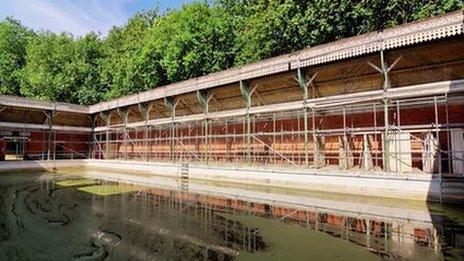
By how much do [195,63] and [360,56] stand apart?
1910 centimetres

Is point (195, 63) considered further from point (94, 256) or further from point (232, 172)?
point (94, 256)

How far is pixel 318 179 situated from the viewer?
46.7ft

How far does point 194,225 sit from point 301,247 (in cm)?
314

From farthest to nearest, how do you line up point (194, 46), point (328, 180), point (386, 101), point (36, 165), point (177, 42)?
point (177, 42) → point (194, 46) → point (36, 165) → point (328, 180) → point (386, 101)

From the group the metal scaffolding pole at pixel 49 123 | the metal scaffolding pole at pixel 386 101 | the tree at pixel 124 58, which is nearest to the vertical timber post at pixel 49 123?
the metal scaffolding pole at pixel 49 123

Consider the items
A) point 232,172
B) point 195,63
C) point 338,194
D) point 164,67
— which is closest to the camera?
point 338,194

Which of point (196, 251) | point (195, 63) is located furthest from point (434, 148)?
point (195, 63)

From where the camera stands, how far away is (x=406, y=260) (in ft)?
20.6

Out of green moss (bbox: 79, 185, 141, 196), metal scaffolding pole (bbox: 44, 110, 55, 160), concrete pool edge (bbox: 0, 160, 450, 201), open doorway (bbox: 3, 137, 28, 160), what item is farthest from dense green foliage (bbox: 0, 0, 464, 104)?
green moss (bbox: 79, 185, 141, 196)

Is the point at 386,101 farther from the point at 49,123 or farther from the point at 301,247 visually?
the point at 49,123

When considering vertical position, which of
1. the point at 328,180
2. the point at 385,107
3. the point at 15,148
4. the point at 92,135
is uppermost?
the point at 385,107

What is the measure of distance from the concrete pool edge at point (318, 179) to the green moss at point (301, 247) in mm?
4986

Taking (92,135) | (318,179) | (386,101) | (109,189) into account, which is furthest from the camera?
(92,135)

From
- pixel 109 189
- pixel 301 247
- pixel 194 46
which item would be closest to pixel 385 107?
pixel 301 247
